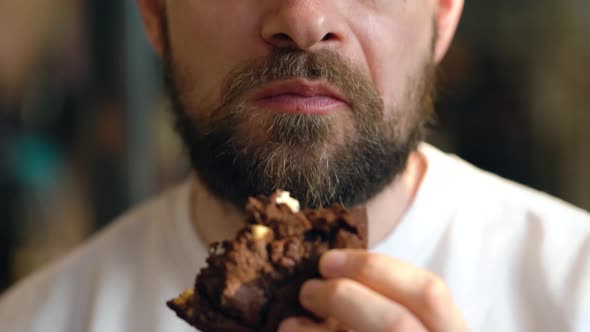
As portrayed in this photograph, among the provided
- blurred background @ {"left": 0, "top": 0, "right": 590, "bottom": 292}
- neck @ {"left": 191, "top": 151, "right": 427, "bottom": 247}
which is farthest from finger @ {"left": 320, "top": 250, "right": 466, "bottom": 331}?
blurred background @ {"left": 0, "top": 0, "right": 590, "bottom": 292}

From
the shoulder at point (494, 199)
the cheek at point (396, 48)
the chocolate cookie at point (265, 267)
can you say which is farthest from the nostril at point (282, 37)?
the shoulder at point (494, 199)

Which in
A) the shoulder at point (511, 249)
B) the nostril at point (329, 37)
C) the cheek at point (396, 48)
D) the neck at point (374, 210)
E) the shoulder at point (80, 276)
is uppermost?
the nostril at point (329, 37)

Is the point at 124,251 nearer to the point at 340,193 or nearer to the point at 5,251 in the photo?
the point at 340,193

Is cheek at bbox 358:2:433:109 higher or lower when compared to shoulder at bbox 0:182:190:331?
higher

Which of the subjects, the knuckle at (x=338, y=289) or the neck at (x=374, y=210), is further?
the neck at (x=374, y=210)

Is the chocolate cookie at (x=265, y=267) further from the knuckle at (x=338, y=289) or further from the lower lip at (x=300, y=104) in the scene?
the lower lip at (x=300, y=104)

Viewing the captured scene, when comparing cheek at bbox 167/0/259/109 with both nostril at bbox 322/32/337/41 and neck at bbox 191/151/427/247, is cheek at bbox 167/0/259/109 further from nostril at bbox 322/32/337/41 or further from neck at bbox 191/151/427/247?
neck at bbox 191/151/427/247
